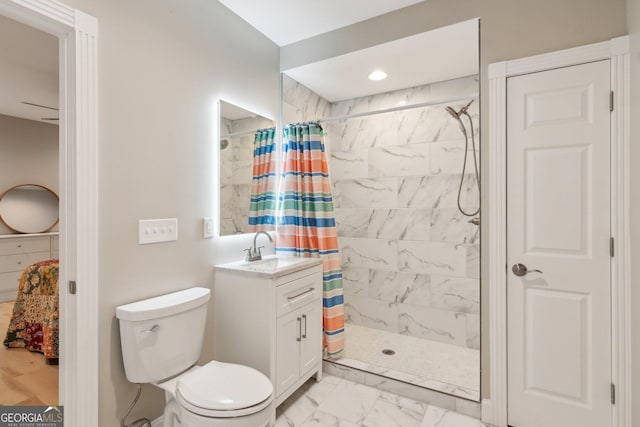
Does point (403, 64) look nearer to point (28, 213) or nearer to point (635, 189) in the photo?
point (635, 189)

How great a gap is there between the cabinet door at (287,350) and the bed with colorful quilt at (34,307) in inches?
81.8

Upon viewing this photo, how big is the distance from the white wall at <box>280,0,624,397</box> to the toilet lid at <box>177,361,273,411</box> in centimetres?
134

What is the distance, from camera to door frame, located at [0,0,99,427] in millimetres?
1425

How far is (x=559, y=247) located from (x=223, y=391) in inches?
72.7

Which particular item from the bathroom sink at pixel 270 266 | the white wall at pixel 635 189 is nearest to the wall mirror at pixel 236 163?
the bathroom sink at pixel 270 266

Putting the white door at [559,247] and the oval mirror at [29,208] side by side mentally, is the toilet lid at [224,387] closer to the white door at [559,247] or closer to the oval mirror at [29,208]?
the white door at [559,247]

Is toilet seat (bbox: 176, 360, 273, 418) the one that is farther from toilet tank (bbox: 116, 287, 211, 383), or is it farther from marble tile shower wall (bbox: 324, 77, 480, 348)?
marble tile shower wall (bbox: 324, 77, 480, 348)

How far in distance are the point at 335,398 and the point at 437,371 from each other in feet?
2.80

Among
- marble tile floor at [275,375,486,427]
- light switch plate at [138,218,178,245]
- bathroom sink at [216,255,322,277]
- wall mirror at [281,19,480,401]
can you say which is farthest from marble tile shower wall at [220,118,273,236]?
marble tile floor at [275,375,486,427]

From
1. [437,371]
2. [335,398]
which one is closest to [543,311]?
[437,371]

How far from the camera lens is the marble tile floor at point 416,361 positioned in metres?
2.19

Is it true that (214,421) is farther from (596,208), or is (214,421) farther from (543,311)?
(596,208)

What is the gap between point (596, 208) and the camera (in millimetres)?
1669

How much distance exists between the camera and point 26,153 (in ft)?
15.4
